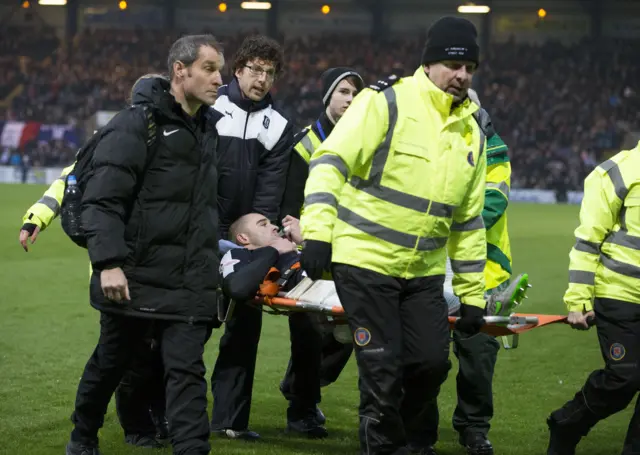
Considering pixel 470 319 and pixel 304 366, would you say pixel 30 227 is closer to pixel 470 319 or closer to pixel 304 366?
pixel 304 366

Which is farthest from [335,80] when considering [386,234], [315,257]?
[315,257]

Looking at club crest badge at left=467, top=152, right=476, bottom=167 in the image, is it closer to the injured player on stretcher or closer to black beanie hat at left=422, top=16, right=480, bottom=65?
black beanie hat at left=422, top=16, right=480, bottom=65

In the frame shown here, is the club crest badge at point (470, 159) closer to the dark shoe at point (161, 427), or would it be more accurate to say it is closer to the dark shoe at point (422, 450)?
the dark shoe at point (422, 450)

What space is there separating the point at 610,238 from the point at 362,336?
1.58 m

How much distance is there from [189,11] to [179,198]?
137 ft

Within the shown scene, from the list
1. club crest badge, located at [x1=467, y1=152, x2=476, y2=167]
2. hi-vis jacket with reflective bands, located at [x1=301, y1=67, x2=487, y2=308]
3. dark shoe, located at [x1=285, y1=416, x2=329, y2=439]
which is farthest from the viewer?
dark shoe, located at [x1=285, y1=416, x2=329, y2=439]

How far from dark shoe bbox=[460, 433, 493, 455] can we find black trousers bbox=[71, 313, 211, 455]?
1804 millimetres

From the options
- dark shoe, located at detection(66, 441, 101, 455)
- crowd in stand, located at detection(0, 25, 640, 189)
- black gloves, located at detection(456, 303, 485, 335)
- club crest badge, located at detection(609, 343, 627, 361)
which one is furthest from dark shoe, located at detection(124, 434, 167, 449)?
crowd in stand, located at detection(0, 25, 640, 189)

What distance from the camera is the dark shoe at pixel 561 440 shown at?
20.4 ft

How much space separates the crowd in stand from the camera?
42500mm

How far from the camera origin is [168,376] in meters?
5.50

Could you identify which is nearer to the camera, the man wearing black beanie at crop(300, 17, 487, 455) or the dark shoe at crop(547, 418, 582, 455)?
the man wearing black beanie at crop(300, 17, 487, 455)

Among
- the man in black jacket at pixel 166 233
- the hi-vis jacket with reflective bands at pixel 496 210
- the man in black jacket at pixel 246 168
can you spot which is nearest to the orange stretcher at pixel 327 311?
the man in black jacket at pixel 246 168

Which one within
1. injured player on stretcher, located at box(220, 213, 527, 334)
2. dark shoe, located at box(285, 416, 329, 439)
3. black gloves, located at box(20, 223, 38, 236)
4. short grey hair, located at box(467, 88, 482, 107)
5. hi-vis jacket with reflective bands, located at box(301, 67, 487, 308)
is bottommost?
dark shoe, located at box(285, 416, 329, 439)
